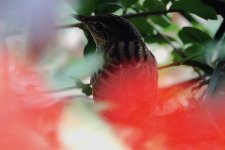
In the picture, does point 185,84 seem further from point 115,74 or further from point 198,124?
point 198,124

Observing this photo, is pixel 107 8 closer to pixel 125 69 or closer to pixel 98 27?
pixel 125 69

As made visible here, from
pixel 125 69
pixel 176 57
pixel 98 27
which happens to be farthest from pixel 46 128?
pixel 98 27

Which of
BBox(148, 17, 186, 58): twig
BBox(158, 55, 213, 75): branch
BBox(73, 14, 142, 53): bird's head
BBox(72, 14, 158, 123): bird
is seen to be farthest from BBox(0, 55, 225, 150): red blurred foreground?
BBox(73, 14, 142, 53): bird's head

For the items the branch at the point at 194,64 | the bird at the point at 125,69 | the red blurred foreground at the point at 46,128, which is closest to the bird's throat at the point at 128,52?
the bird at the point at 125,69

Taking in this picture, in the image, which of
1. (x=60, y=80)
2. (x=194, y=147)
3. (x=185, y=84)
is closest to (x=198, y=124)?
(x=194, y=147)

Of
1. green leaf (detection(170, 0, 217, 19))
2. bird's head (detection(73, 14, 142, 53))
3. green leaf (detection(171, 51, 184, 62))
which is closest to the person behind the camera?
green leaf (detection(170, 0, 217, 19))

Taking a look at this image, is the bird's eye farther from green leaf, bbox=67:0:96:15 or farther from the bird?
green leaf, bbox=67:0:96:15

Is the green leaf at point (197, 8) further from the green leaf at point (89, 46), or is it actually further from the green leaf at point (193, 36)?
the green leaf at point (89, 46)
